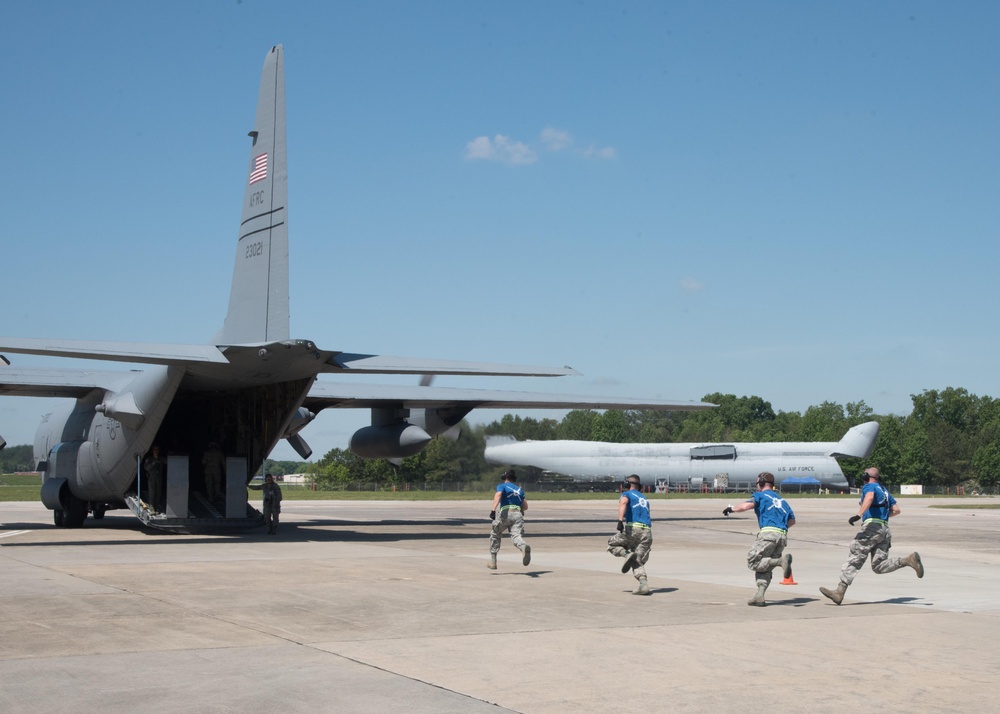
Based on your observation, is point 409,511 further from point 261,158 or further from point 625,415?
point 625,415

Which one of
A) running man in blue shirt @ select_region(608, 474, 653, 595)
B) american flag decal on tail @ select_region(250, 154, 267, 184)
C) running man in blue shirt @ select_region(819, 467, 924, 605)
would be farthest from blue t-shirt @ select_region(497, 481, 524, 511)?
american flag decal on tail @ select_region(250, 154, 267, 184)

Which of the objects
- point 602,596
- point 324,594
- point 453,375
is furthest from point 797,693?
point 453,375

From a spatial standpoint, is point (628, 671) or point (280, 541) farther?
point (280, 541)

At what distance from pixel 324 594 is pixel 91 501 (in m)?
14.9

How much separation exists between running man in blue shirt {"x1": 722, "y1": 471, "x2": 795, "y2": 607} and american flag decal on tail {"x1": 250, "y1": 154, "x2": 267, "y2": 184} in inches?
482

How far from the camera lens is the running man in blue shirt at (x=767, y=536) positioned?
1126 centimetres

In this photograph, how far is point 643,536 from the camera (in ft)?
41.0

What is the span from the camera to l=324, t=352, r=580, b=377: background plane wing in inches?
698

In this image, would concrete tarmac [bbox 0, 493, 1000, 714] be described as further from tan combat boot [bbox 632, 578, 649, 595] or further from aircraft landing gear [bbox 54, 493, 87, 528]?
aircraft landing gear [bbox 54, 493, 87, 528]

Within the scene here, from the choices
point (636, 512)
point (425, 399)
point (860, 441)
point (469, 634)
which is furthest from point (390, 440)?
point (860, 441)

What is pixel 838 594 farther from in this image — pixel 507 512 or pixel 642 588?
pixel 507 512

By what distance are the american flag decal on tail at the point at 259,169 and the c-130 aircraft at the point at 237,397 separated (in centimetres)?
2

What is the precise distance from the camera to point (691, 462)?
3095 inches

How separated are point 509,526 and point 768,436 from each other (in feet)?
371
